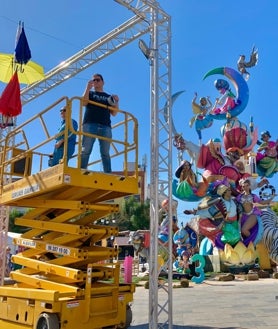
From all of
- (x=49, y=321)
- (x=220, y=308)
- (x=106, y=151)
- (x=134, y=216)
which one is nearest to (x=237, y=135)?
(x=220, y=308)

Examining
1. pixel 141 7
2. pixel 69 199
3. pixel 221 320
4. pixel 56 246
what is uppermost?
pixel 141 7

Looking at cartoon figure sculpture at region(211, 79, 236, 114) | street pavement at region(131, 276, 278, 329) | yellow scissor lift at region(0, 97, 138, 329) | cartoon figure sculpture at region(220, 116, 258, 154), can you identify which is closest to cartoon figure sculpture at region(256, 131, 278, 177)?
cartoon figure sculpture at region(220, 116, 258, 154)

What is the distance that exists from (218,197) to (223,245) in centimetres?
253

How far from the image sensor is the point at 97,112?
7215mm

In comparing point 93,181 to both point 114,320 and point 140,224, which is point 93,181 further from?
point 140,224

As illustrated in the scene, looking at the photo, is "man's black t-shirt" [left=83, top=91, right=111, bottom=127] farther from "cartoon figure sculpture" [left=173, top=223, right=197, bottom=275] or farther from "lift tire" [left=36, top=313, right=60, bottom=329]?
"cartoon figure sculpture" [left=173, top=223, right=197, bottom=275]

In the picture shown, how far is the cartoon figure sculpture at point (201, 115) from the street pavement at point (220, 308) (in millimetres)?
10679

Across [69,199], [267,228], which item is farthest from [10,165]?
[267,228]

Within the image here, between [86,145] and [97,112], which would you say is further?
[97,112]

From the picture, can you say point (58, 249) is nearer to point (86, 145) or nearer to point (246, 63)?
point (86, 145)

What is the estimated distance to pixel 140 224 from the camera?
47.6 meters

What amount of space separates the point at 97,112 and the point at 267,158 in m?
20.1

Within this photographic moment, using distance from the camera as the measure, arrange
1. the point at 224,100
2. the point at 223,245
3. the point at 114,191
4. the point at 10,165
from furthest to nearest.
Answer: the point at 224,100 < the point at 223,245 < the point at 10,165 < the point at 114,191

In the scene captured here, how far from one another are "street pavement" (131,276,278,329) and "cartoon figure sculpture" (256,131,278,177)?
10.6 meters
